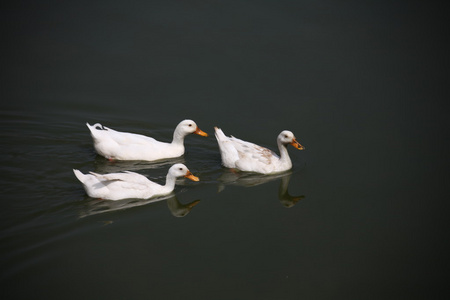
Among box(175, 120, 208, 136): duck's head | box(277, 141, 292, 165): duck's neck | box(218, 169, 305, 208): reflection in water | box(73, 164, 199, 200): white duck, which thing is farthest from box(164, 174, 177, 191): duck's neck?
box(277, 141, 292, 165): duck's neck

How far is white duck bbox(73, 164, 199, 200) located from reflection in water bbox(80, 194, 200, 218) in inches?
3.2

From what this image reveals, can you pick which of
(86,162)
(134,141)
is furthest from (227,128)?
(86,162)

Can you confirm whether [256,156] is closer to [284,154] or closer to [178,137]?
[284,154]

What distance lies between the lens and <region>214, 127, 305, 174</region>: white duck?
9.70m

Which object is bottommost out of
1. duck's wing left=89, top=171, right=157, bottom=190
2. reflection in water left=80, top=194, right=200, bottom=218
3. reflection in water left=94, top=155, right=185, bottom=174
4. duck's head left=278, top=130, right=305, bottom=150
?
reflection in water left=80, top=194, right=200, bottom=218

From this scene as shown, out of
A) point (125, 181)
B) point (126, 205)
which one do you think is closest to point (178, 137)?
point (125, 181)

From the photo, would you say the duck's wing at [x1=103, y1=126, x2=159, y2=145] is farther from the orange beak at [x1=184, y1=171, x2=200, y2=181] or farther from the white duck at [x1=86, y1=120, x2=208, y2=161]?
the orange beak at [x1=184, y1=171, x2=200, y2=181]

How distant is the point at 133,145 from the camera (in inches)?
387

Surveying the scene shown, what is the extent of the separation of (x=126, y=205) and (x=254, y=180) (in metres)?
2.47

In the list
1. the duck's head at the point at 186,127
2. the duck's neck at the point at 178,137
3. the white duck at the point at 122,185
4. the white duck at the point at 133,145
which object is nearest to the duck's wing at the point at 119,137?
the white duck at the point at 133,145

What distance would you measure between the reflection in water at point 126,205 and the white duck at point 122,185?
3.2 inches

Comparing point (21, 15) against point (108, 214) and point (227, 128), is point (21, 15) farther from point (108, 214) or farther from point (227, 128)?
point (108, 214)

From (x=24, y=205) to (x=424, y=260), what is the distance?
5806 millimetres

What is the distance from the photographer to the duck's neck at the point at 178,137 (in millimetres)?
10234
